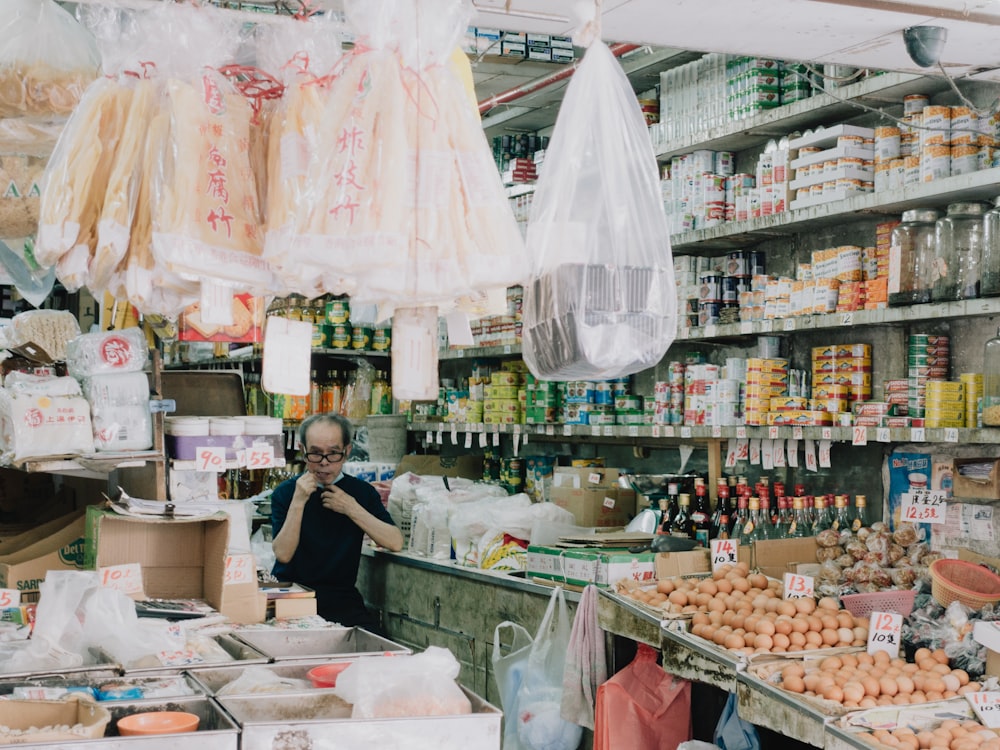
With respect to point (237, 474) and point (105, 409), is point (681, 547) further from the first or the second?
point (237, 474)

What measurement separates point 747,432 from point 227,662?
270cm

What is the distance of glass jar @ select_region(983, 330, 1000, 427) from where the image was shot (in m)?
3.80

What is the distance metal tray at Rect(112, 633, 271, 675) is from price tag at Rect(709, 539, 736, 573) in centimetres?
206

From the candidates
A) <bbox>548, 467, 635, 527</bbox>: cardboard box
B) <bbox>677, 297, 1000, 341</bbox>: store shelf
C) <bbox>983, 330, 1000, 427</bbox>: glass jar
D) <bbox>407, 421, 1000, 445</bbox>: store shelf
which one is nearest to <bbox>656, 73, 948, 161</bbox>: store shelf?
<bbox>677, 297, 1000, 341</bbox>: store shelf

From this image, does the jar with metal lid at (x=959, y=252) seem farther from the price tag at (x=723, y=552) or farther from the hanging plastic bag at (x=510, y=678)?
the hanging plastic bag at (x=510, y=678)

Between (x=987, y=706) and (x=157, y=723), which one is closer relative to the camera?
(x=157, y=723)

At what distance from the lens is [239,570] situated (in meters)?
3.71

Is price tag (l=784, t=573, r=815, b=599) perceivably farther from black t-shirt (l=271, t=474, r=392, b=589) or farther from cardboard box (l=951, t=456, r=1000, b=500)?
black t-shirt (l=271, t=474, r=392, b=589)

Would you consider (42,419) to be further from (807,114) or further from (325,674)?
(807,114)

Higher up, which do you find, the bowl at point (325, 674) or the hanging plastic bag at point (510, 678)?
the bowl at point (325, 674)

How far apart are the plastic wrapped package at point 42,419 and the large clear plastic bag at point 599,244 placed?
2.09 m

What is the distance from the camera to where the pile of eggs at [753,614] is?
11.9 feet

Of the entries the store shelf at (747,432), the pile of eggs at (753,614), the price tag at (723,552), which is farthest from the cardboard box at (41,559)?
the store shelf at (747,432)

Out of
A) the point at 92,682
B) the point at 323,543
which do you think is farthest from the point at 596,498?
the point at 92,682
